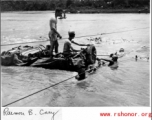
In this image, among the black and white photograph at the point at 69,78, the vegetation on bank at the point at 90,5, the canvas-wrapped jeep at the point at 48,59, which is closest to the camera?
the black and white photograph at the point at 69,78

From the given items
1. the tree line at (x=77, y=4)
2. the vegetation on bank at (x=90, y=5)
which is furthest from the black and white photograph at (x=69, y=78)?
the tree line at (x=77, y=4)

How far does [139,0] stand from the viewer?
203 feet

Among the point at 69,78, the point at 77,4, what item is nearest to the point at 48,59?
the point at 69,78

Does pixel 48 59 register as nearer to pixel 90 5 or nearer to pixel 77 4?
pixel 90 5

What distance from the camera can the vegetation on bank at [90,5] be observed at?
67.9m

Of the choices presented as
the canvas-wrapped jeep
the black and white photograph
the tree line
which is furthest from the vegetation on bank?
the black and white photograph

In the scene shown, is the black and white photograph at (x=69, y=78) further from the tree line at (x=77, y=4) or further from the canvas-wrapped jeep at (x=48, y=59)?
the tree line at (x=77, y=4)

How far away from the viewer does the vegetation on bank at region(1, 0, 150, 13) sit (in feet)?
223

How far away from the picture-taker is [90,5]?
95.6m

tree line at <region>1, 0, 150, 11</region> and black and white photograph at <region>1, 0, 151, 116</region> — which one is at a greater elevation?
tree line at <region>1, 0, 150, 11</region>

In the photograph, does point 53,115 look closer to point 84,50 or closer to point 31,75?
point 31,75

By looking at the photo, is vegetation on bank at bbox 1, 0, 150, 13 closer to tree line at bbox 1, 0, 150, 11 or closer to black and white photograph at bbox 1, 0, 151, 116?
tree line at bbox 1, 0, 150, 11

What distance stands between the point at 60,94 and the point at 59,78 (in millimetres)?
1630

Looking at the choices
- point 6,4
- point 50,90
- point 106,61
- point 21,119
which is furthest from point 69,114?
point 6,4
